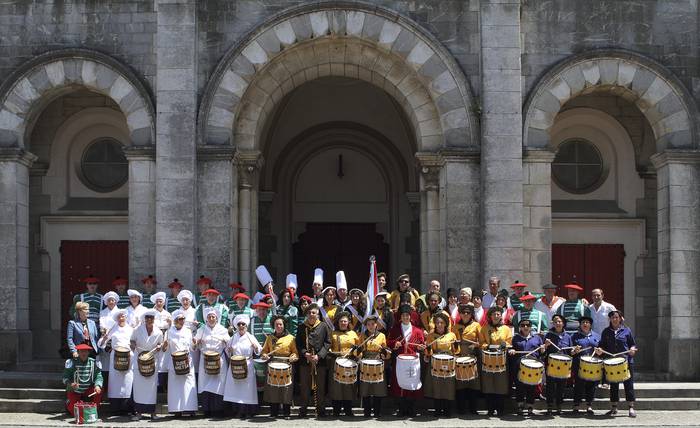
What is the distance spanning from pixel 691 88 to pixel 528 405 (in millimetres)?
6497

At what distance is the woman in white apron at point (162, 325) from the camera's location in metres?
14.9

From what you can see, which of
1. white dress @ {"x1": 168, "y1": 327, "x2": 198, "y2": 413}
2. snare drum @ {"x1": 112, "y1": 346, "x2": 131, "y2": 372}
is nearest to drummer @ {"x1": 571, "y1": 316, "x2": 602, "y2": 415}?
white dress @ {"x1": 168, "y1": 327, "x2": 198, "y2": 413}

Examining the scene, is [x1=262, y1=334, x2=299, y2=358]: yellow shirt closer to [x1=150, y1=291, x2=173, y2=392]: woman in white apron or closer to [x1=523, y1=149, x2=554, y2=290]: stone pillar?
[x1=150, y1=291, x2=173, y2=392]: woman in white apron

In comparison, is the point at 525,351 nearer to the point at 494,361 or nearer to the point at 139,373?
the point at 494,361

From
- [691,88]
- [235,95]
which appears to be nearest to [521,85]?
[691,88]

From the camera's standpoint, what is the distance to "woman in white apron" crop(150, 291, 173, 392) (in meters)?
14.9

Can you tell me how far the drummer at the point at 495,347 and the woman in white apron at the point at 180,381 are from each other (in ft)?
13.6

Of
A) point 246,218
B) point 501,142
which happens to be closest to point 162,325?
point 246,218

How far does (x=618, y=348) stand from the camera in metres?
14.7

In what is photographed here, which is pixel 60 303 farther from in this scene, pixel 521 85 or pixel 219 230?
pixel 521 85

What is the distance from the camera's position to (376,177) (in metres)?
22.7

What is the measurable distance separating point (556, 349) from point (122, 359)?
6.18 meters

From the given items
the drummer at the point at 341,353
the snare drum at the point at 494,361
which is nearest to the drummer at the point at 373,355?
the drummer at the point at 341,353

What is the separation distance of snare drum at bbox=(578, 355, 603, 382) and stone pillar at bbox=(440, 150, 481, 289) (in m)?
2.94
